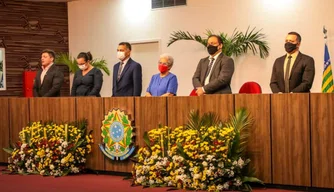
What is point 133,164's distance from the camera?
6348 mm

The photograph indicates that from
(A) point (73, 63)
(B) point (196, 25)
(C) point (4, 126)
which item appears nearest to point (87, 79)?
(C) point (4, 126)

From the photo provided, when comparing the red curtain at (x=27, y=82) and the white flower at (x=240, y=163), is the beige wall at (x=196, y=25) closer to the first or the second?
the red curtain at (x=27, y=82)

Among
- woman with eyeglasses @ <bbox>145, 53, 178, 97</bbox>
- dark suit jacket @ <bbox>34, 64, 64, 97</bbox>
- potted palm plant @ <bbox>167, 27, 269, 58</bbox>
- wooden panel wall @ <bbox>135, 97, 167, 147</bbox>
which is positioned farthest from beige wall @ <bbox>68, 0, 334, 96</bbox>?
wooden panel wall @ <bbox>135, 97, 167, 147</bbox>

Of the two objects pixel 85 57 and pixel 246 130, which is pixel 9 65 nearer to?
pixel 85 57

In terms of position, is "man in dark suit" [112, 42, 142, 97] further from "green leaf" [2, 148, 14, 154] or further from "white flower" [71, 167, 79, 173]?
"green leaf" [2, 148, 14, 154]

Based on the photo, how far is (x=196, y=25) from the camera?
10891 mm

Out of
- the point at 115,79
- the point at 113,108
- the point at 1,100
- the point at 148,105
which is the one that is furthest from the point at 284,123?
the point at 1,100

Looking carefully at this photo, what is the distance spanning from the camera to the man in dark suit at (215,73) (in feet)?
20.5

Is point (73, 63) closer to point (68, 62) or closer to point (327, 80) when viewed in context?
point (68, 62)

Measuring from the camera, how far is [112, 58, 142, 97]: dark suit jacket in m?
7.22

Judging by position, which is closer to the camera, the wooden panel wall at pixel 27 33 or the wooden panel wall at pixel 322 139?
the wooden panel wall at pixel 322 139

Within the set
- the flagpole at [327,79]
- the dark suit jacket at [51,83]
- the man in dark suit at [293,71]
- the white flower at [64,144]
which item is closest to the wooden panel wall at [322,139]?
the man in dark suit at [293,71]

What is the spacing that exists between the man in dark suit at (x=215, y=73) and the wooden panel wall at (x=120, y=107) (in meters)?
0.77

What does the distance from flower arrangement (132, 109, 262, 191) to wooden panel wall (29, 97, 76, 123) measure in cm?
153
